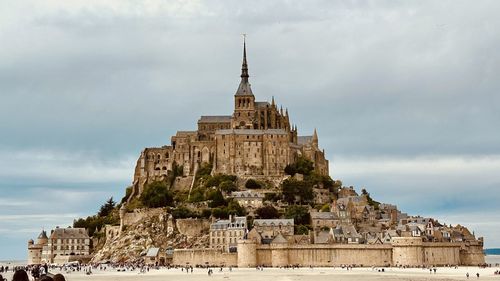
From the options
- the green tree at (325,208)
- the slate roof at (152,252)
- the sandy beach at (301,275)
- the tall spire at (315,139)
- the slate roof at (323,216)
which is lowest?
the sandy beach at (301,275)

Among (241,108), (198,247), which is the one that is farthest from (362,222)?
(241,108)

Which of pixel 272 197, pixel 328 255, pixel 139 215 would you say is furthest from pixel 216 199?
pixel 328 255

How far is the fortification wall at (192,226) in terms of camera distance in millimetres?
81375

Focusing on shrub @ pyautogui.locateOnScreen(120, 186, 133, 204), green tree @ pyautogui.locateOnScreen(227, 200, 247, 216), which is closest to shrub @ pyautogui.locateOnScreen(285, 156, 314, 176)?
green tree @ pyautogui.locateOnScreen(227, 200, 247, 216)

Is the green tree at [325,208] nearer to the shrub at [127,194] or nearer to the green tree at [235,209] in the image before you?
the green tree at [235,209]

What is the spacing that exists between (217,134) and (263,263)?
98.1ft

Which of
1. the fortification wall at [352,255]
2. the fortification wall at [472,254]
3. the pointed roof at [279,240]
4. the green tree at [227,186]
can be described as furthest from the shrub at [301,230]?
the fortification wall at [472,254]

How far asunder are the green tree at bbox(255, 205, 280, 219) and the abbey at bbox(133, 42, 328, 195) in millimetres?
10836

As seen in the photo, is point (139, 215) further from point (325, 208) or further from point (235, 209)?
point (325, 208)

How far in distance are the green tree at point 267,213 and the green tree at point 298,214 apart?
1398 mm

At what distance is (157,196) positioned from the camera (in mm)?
90000

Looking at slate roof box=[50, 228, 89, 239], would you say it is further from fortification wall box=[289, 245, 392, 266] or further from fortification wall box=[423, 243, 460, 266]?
fortification wall box=[423, 243, 460, 266]

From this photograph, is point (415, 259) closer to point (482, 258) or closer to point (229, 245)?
point (482, 258)

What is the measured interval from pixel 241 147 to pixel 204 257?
26.2 metres
